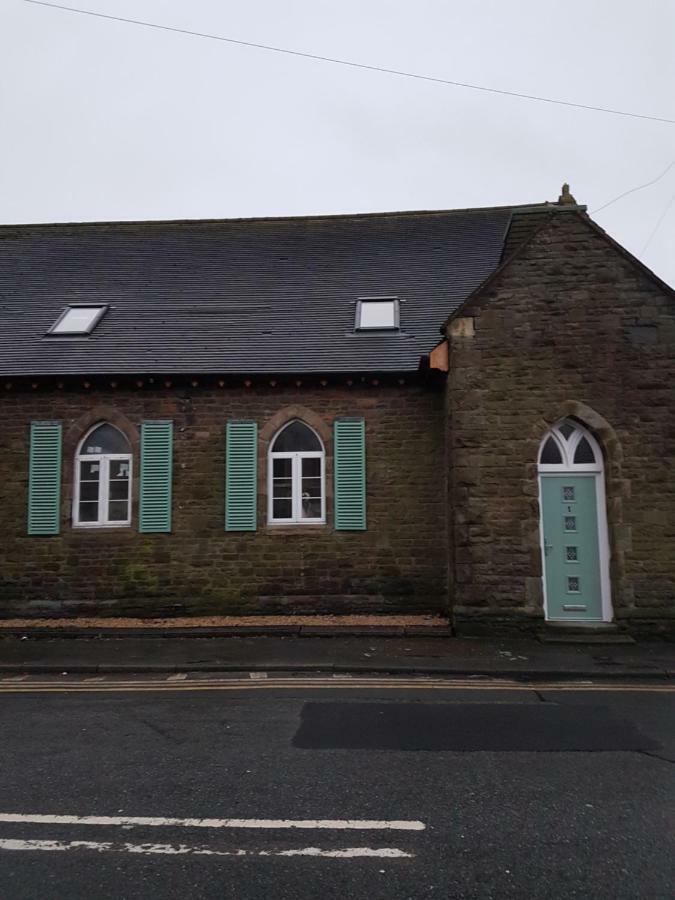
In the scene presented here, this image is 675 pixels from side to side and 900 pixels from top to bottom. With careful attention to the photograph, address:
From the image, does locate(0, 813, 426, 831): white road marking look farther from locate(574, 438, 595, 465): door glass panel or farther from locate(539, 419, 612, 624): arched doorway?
locate(574, 438, 595, 465): door glass panel

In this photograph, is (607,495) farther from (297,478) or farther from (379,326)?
(379,326)

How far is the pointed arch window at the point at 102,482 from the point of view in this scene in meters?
12.2

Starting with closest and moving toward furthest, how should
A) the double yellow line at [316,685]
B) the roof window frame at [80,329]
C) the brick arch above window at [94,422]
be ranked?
the double yellow line at [316,685] → the brick arch above window at [94,422] → the roof window frame at [80,329]

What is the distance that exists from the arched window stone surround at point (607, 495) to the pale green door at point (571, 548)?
0.26m

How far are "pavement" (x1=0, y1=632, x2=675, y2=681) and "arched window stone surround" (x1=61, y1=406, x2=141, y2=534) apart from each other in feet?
7.85

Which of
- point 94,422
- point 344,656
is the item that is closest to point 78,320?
point 94,422

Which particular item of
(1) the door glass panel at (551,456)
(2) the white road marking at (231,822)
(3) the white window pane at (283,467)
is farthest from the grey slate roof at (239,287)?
(2) the white road marking at (231,822)

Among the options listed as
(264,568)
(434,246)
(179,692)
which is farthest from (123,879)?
(434,246)

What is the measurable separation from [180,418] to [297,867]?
368 inches

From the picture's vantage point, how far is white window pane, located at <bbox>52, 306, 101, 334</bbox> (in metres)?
13.6


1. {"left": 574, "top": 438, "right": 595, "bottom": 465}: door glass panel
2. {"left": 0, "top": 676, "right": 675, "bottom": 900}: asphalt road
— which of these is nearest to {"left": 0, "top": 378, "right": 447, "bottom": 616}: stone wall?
{"left": 574, "top": 438, "right": 595, "bottom": 465}: door glass panel

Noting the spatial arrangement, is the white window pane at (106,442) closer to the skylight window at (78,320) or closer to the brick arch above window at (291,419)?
the skylight window at (78,320)

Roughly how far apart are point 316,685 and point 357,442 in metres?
4.99

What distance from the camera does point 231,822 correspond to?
4.18m
